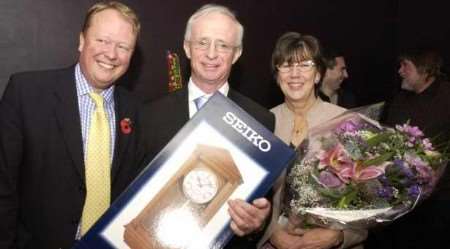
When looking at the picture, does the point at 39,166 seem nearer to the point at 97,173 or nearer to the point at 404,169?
the point at 97,173

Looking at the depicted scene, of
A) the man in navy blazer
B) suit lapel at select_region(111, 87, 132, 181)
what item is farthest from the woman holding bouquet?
the man in navy blazer

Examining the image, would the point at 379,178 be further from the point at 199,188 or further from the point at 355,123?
the point at 199,188

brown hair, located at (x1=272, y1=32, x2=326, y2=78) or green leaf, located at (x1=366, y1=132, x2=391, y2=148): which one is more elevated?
brown hair, located at (x1=272, y1=32, x2=326, y2=78)

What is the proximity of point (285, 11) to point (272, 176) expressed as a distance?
354cm

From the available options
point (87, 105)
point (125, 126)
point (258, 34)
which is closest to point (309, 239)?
point (125, 126)

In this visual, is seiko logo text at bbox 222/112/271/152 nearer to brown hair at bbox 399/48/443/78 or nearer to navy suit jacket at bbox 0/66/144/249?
navy suit jacket at bbox 0/66/144/249

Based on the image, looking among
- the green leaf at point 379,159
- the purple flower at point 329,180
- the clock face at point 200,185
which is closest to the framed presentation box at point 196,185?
the clock face at point 200,185

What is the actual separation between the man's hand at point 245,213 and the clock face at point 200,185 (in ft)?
0.25

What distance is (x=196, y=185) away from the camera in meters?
1.60

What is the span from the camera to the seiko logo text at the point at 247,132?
5.30 ft

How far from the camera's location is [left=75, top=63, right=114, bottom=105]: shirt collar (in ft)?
6.47

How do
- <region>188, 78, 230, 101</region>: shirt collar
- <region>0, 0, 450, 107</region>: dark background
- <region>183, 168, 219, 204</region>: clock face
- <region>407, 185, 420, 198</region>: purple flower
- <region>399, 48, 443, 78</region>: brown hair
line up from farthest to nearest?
<region>399, 48, 443, 78</region>: brown hair, <region>0, 0, 450, 107</region>: dark background, <region>188, 78, 230, 101</region>: shirt collar, <region>407, 185, 420, 198</region>: purple flower, <region>183, 168, 219, 204</region>: clock face

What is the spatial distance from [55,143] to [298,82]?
121cm

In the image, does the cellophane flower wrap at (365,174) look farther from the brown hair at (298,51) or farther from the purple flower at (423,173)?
the brown hair at (298,51)
